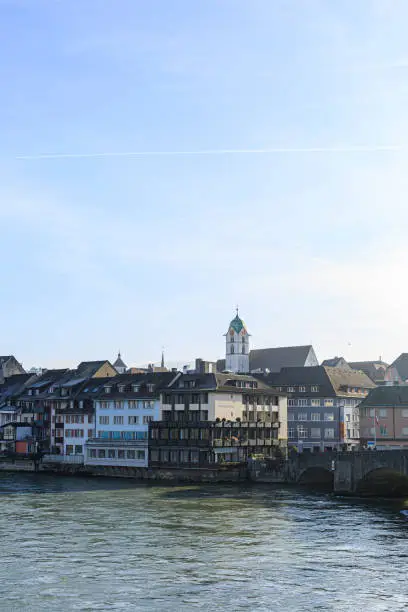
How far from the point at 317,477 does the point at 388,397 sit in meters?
27.0

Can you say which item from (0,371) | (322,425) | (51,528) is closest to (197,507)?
(51,528)

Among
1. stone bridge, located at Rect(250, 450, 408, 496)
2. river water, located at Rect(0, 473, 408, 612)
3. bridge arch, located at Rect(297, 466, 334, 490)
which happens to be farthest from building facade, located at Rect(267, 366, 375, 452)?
river water, located at Rect(0, 473, 408, 612)

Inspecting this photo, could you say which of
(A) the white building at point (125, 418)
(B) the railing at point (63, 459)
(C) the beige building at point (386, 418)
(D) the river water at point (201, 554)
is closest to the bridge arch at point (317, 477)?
(C) the beige building at point (386, 418)

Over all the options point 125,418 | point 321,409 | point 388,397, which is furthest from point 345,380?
point 125,418

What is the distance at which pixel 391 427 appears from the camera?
138m

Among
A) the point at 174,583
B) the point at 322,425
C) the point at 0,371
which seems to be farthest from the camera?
the point at 0,371

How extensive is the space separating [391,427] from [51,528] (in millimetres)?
81052

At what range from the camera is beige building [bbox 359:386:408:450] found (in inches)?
5364

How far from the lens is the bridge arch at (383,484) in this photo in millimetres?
104000

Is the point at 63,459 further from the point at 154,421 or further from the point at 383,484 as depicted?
the point at 383,484

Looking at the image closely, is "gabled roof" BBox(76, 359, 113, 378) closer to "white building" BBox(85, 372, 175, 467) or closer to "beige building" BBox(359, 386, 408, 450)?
"white building" BBox(85, 372, 175, 467)

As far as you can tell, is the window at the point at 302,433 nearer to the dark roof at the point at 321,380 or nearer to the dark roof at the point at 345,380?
the dark roof at the point at 321,380

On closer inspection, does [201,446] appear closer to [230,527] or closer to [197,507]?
[197,507]

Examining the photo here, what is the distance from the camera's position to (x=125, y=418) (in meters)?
140
